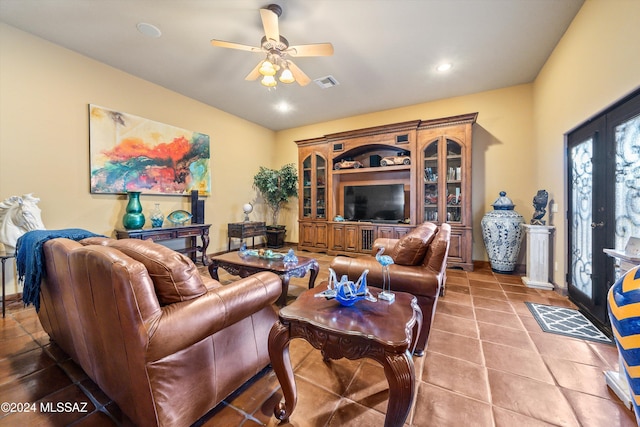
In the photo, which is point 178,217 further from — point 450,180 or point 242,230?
point 450,180

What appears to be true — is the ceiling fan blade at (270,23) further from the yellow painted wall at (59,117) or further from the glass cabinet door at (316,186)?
the glass cabinet door at (316,186)

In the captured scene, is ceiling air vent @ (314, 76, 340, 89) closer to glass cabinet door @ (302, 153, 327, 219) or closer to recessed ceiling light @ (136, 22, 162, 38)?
glass cabinet door @ (302, 153, 327, 219)

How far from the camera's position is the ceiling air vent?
12.6 feet

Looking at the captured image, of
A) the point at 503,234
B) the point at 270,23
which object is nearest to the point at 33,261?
the point at 270,23

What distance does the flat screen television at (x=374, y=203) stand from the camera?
477 cm

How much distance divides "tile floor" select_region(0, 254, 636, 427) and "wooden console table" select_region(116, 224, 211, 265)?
4.74 ft

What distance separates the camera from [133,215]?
3.58 meters

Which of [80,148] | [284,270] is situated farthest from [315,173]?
[80,148]

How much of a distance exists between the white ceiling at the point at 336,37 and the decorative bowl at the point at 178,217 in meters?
2.16

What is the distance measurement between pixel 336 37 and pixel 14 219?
4.04 m

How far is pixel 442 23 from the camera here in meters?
2.67

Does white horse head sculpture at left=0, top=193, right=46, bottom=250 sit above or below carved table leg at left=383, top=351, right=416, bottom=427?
above

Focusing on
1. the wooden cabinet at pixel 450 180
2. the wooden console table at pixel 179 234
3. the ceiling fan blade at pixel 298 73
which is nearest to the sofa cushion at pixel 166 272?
the ceiling fan blade at pixel 298 73

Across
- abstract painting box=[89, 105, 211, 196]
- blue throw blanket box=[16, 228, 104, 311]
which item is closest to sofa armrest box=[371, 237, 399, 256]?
blue throw blanket box=[16, 228, 104, 311]
